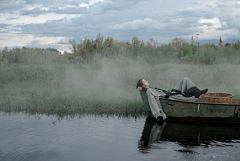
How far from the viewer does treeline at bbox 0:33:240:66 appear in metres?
16.6

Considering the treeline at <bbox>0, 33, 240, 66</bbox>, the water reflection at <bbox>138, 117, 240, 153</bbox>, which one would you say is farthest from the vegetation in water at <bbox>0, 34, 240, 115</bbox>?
the water reflection at <bbox>138, 117, 240, 153</bbox>

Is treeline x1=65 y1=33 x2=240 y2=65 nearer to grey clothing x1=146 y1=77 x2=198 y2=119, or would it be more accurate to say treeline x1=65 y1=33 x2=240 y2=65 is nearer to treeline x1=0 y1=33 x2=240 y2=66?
treeline x1=0 y1=33 x2=240 y2=66

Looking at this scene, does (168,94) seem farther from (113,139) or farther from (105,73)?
(105,73)

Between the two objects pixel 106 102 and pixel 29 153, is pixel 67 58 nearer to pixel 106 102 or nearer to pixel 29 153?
pixel 106 102

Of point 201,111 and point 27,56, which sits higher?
point 27,56

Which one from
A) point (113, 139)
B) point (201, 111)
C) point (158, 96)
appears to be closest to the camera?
point (113, 139)

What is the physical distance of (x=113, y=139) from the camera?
584cm

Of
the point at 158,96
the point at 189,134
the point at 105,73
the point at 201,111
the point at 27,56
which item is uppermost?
the point at 27,56

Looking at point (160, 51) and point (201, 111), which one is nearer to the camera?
point (201, 111)

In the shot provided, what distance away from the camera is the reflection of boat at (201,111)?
6906 millimetres

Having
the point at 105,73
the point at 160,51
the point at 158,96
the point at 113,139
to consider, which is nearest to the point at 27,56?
the point at 105,73

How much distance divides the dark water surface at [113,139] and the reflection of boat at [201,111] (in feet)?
0.66

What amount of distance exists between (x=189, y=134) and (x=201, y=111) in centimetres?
117

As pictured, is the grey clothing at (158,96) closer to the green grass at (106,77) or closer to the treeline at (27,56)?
the green grass at (106,77)
